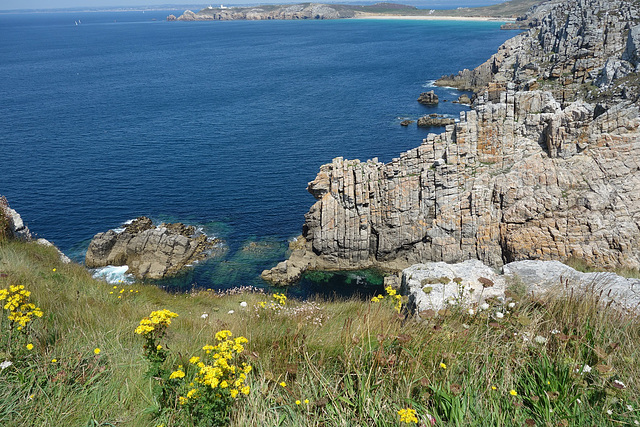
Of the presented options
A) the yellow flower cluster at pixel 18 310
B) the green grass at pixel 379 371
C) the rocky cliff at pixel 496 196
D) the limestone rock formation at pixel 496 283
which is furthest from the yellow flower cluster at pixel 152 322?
the rocky cliff at pixel 496 196

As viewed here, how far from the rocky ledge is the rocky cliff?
28.9ft

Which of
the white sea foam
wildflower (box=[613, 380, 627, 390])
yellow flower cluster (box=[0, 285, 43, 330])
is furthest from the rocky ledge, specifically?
wildflower (box=[613, 380, 627, 390])

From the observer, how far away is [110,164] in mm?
64250

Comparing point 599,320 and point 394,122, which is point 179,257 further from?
point 394,122

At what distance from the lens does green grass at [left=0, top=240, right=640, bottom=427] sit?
6.63 metres

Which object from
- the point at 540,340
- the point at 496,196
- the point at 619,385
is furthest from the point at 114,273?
the point at 619,385

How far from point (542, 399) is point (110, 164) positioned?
6678cm

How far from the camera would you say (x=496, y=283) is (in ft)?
39.0

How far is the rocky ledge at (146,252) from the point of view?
41.6 metres

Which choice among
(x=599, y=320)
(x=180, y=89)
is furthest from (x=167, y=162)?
(x=599, y=320)

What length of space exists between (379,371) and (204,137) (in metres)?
72.4

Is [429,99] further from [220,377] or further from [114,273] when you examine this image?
[220,377]

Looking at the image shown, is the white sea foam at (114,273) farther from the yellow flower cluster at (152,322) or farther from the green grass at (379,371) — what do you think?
the yellow flower cluster at (152,322)

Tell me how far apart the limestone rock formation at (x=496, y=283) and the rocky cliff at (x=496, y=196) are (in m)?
24.9
